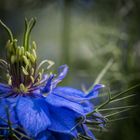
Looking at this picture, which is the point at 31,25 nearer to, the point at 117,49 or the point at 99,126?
the point at 99,126

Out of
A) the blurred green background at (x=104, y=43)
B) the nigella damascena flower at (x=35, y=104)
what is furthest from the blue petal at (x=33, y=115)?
the blurred green background at (x=104, y=43)

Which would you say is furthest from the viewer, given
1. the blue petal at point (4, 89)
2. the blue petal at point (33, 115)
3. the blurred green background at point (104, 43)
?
the blurred green background at point (104, 43)

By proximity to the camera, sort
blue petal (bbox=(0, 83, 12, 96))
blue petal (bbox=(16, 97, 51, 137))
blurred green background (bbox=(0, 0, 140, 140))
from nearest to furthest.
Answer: blue petal (bbox=(16, 97, 51, 137)), blue petal (bbox=(0, 83, 12, 96)), blurred green background (bbox=(0, 0, 140, 140))

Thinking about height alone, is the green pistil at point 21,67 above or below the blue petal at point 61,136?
above

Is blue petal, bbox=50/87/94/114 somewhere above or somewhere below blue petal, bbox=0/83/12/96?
below

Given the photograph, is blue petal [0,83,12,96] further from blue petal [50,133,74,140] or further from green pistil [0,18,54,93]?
blue petal [50,133,74,140]

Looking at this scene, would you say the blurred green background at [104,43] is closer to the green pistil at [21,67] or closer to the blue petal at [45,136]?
the green pistil at [21,67]

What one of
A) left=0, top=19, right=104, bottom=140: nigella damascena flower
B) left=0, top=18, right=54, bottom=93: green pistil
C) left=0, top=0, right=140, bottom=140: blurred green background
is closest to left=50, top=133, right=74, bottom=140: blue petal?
left=0, top=19, right=104, bottom=140: nigella damascena flower

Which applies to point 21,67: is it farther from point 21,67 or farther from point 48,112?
point 48,112
